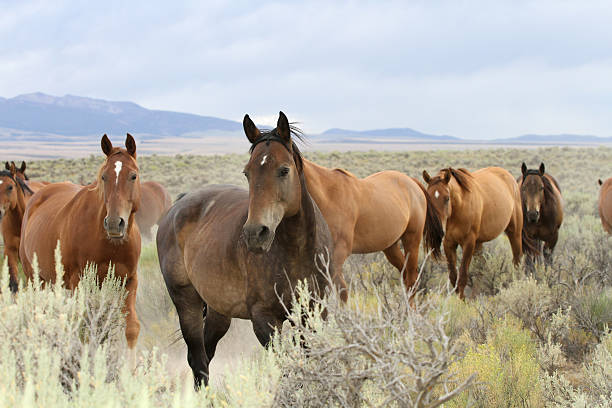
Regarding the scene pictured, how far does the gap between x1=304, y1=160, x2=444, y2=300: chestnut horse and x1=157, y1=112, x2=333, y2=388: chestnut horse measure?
0.83 m

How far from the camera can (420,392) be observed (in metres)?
2.22

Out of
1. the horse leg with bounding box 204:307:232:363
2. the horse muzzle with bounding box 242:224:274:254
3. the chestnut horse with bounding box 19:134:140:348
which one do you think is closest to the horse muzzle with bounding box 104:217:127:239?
the chestnut horse with bounding box 19:134:140:348

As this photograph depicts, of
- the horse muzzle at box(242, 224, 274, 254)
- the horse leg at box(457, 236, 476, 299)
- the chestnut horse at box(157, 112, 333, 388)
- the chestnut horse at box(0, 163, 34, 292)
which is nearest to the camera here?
the horse muzzle at box(242, 224, 274, 254)

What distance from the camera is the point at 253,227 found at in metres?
3.20

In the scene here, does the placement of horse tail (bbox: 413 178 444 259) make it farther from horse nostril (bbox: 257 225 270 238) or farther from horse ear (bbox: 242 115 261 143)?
horse nostril (bbox: 257 225 270 238)

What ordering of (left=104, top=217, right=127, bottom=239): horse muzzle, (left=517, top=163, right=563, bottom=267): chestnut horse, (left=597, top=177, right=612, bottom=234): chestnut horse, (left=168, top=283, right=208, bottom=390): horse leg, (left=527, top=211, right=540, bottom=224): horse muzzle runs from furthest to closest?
(left=597, top=177, right=612, bottom=234): chestnut horse, (left=517, top=163, right=563, bottom=267): chestnut horse, (left=527, top=211, right=540, bottom=224): horse muzzle, (left=168, top=283, right=208, bottom=390): horse leg, (left=104, top=217, right=127, bottom=239): horse muzzle

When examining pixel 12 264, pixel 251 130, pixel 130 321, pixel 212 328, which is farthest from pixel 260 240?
pixel 12 264

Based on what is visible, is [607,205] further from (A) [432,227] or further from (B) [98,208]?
(B) [98,208]

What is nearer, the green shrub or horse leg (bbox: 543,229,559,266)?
the green shrub

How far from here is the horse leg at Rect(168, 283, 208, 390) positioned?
4.59 metres

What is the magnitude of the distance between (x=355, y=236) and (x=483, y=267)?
3245 millimetres

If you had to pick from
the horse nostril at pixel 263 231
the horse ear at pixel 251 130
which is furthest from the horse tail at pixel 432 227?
the horse nostril at pixel 263 231

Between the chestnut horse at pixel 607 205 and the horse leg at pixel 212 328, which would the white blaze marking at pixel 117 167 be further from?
the chestnut horse at pixel 607 205

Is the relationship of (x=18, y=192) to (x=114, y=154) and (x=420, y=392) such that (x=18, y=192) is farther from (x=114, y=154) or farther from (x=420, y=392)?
(x=420, y=392)
